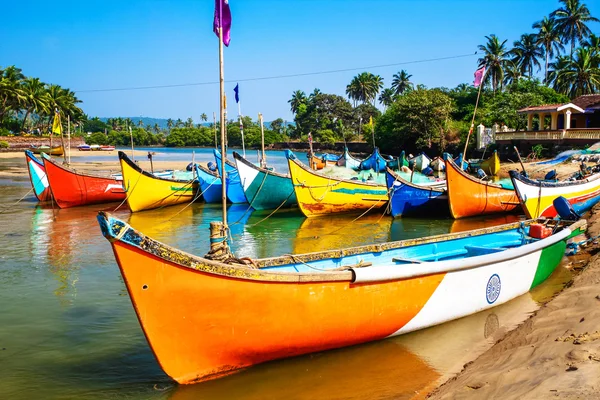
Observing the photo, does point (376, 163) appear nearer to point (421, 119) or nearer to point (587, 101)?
point (587, 101)

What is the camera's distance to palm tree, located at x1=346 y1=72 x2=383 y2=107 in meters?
85.9

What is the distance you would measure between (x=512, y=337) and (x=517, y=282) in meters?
1.84

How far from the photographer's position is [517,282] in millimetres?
7699

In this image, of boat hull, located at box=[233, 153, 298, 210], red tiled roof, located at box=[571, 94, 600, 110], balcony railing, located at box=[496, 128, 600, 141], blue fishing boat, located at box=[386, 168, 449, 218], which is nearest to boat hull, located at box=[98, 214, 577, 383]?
blue fishing boat, located at box=[386, 168, 449, 218]

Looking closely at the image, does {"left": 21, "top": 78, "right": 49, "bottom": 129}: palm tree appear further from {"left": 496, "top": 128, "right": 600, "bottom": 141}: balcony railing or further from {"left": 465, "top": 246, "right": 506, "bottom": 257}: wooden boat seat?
{"left": 465, "top": 246, "right": 506, "bottom": 257}: wooden boat seat

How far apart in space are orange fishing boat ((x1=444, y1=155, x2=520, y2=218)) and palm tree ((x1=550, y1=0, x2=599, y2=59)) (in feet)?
130

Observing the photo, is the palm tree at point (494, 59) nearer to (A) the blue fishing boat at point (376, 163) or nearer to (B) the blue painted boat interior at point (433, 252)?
(A) the blue fishing boat at point (376, 163)

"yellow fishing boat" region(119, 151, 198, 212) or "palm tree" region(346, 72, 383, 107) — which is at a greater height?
"palm tree" region(346, 72, 383, 107)

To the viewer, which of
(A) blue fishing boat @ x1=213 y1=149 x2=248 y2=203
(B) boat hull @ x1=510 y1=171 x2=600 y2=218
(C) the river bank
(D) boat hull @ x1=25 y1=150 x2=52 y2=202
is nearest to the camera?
(C) the river bank

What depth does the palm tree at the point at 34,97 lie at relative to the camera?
6200 cm

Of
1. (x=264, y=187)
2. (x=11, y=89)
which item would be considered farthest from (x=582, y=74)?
(x=11, y=89)

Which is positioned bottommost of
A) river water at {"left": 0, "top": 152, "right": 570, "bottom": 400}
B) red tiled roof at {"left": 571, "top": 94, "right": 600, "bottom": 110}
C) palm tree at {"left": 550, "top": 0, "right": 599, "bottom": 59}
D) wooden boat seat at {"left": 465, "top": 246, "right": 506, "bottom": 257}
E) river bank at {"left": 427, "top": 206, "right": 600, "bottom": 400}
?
river water at {"left": 0, "top": 152, "right": 570, "bottom": 400}

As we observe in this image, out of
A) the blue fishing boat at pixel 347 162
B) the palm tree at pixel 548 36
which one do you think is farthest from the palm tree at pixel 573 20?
the blue fishing boat at pixel 347 162

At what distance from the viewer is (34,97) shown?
6291 cm
